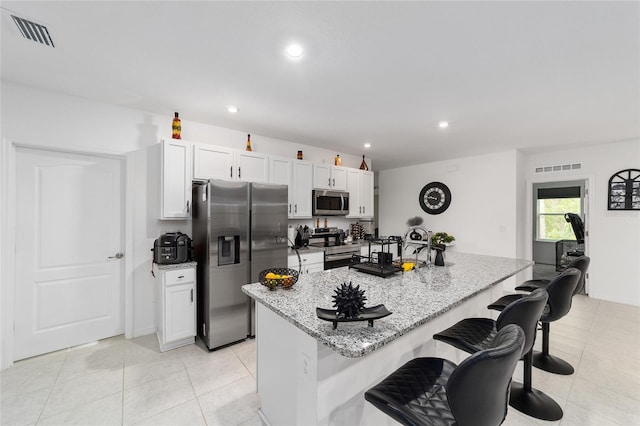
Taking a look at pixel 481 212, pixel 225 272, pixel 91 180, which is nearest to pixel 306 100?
pixel 225 272

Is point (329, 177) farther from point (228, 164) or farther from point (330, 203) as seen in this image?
point (228, 164)

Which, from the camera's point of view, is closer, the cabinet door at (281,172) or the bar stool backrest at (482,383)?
the bar stool backrest at (482,383)

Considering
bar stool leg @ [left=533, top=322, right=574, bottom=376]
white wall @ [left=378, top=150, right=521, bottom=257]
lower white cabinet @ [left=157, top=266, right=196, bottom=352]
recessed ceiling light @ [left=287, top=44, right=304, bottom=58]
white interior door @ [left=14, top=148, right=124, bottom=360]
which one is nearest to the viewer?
recessed ceiling light @ [left=287, top=44, right=304, bottom=58]

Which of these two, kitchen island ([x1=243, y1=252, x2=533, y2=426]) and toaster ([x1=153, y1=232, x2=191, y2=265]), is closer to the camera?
kitchen island ([x1=243, y1=252, x2=533, y2=426])

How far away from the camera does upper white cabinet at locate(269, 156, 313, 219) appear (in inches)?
151

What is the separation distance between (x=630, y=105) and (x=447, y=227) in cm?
326

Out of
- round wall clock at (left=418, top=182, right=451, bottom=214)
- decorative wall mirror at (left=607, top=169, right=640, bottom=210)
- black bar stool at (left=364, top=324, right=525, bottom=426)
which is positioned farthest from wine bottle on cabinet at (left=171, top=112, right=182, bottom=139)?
decorative wall mirror at (left=607, top=169, right=640, bottom=210)

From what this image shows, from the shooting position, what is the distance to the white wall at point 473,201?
4.82 meters

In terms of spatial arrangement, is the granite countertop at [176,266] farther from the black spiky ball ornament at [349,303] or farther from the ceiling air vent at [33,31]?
the black spiky ball ornament at [349,303]

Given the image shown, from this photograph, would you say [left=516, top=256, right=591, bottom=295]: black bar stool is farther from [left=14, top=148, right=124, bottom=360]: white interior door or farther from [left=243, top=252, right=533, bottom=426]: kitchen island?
[left=14, top=148, right=124, bottom=360]: white interior door

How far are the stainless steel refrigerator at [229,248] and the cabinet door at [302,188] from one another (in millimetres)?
820

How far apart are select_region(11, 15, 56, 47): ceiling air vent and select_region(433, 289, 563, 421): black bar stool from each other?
10.4ft

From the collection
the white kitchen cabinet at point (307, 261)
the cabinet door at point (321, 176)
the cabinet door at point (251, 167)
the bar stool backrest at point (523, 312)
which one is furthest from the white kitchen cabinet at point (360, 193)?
the bar stool backrest at point (523, 312)

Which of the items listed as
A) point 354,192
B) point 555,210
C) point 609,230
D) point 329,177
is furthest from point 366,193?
point 555,210
